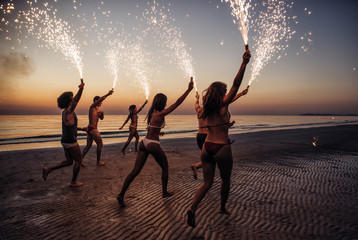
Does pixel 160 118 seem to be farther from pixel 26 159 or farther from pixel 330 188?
pixel 26 159

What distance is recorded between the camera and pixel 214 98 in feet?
10.7

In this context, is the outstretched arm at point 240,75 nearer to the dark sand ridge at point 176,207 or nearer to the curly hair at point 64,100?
the dark sand ridge at point 176,207

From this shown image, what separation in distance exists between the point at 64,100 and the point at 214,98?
409cm

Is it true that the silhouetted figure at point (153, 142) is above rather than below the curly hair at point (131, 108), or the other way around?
below

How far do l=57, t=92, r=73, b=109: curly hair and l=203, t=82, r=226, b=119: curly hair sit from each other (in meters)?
3.83

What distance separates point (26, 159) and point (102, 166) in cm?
427

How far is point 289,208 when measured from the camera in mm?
4227

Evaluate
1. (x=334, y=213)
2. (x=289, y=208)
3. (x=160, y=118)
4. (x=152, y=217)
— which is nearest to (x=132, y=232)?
(x=152, y=217)

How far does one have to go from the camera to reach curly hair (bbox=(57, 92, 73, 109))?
5.18 m

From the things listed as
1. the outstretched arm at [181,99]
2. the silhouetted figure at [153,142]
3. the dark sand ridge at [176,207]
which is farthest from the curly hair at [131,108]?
the outstretched arm at [181,99]

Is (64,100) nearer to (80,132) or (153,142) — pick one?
(153,142)

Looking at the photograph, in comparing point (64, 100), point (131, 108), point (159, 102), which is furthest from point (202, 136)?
point (131, 108)

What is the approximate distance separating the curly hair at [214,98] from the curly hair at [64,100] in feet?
12.6

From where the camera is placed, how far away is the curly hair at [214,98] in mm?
3285
